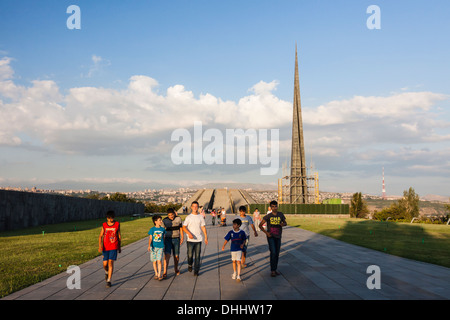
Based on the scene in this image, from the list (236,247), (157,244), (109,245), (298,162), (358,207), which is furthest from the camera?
(298,162)

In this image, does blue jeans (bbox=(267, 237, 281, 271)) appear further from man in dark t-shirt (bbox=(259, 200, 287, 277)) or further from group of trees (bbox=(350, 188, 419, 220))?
group of trees (bbox=(350, 188, 419, 220))

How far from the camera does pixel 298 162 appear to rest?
270 ft

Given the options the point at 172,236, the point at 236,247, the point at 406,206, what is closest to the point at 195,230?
the point at 172,236

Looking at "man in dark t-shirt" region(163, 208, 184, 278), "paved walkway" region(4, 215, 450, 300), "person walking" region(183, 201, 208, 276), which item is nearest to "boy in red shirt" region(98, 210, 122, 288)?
"paved walkway" region(4, 215, 450, 300)

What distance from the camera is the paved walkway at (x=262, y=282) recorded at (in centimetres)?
697

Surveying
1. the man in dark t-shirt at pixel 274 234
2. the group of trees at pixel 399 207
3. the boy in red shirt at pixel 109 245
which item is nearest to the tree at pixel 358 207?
the group of trees at pixel 399 207

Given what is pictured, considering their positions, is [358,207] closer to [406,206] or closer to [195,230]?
[406,206]

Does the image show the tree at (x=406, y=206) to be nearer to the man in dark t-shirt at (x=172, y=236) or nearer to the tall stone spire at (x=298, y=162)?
the tall stone spire at (x=298, y=162)

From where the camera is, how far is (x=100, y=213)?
48.7m

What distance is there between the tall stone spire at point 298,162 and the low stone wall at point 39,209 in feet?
160

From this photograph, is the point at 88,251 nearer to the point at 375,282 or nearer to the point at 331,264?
the point at 331,264

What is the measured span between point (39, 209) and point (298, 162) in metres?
63.0

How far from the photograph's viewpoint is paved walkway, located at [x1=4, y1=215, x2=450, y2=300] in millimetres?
6969
